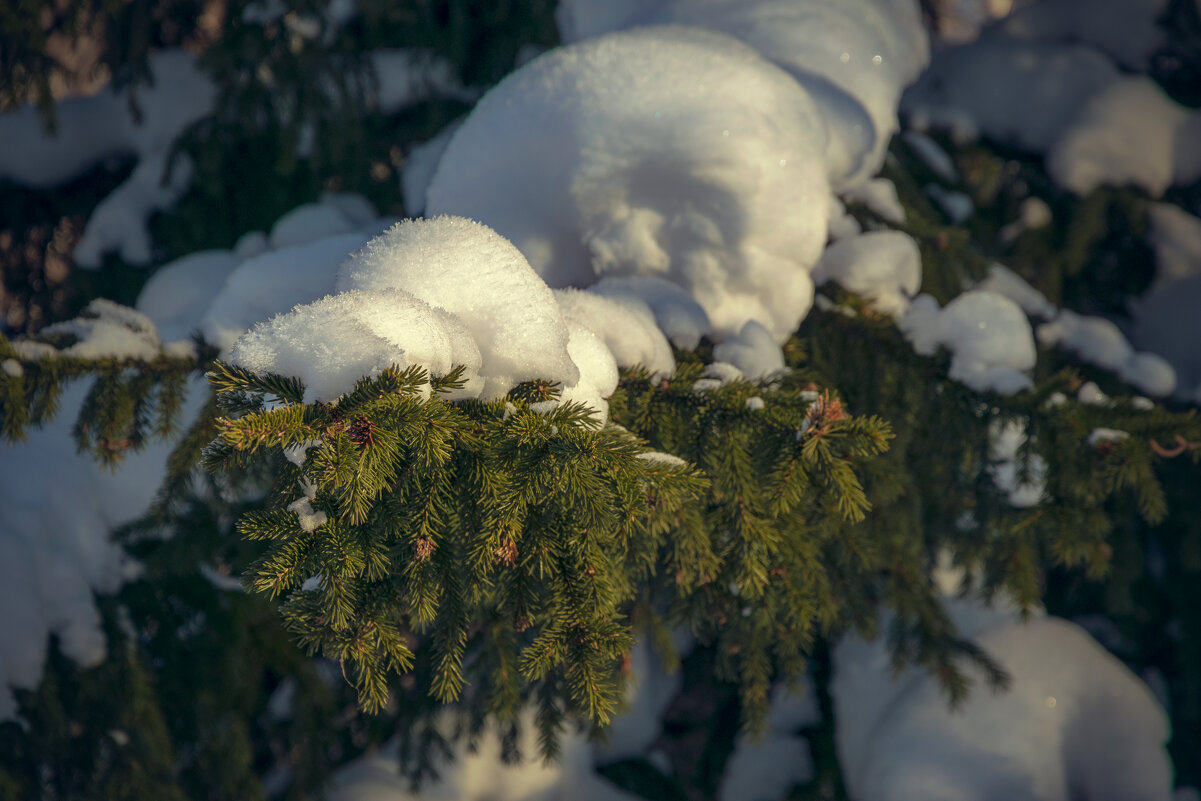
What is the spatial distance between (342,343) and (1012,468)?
2.04 meters

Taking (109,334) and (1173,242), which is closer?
(109,334)

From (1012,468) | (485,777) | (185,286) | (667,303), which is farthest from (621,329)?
(485,777)

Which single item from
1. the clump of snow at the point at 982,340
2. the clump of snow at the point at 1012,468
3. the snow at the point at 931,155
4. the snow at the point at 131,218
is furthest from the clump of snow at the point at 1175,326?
the snow at the point at 131,218

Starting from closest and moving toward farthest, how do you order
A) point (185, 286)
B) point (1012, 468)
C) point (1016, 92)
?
point (1012, 468), point (185, 286), point (1016, 92)

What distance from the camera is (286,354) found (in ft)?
2.90

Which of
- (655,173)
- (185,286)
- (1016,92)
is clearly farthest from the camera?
(1016,92)

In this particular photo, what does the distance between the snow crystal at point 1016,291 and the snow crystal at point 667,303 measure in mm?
1413

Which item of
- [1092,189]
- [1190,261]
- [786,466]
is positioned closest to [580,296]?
[786,466]

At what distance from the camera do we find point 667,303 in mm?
1702

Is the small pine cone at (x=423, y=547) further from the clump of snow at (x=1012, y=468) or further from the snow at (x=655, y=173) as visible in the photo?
the clump of snow at (x=1012, y=468)

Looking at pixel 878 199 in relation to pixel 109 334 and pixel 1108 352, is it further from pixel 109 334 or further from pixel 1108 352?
pixel 109 334

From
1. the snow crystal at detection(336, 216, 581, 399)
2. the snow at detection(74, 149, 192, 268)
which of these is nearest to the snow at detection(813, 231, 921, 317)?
the snow crystal at detection(336, 216, 581, 399)

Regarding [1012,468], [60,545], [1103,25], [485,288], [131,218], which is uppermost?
[485,288]

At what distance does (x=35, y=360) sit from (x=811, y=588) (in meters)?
1.65
